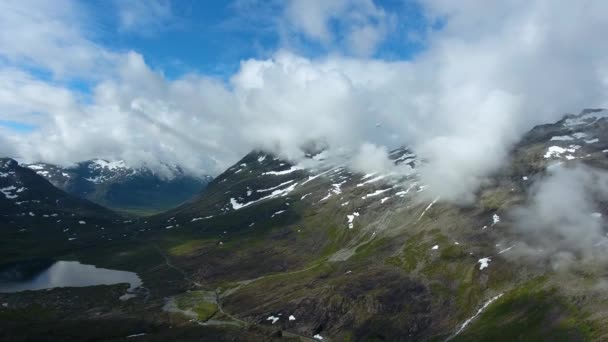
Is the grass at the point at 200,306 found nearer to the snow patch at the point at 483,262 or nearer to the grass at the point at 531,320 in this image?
the grass at the point at 531,320

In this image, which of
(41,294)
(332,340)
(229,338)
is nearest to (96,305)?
(41,294)

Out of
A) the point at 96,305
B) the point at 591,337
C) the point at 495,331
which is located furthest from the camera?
the point at 96,305

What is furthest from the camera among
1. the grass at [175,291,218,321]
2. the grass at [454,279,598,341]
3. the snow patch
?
the snow patch

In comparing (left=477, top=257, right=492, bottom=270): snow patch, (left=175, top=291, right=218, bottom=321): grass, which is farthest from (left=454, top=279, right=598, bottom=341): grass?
(left=175, top=291, right=218, bottom=321): grass

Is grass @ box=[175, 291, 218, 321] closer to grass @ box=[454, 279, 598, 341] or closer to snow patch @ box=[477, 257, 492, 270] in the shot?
grass @ box=[454, 279, 598, 341]

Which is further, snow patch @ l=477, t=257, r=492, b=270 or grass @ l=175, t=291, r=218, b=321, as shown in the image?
snow patch @ l=477, t=257, r=492, b=270

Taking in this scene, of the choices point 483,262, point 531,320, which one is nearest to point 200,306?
point 483,262

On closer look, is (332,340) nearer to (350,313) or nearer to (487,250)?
(350,313)

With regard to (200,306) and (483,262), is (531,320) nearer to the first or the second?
(483,262)

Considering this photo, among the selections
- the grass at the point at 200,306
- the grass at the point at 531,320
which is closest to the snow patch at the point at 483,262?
the grass at the point at 531,320

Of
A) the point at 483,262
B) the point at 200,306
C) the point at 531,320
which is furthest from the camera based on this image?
the point at 483,262

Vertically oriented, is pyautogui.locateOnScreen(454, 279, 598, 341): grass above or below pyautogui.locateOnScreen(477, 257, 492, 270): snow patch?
below
